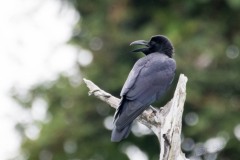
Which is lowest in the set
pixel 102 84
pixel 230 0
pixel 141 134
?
pixel 141 134

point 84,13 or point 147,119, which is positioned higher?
point 147,119

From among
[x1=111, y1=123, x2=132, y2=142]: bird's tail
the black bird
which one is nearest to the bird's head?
the black bird

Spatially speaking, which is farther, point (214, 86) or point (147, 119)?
point (214, 86)

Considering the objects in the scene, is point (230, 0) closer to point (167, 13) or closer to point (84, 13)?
point (167, 13)

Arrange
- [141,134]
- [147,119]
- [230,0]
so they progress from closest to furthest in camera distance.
Answer: [147,119] < [230,0] < [141,134]

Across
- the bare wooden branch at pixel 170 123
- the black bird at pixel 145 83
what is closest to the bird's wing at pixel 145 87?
the black bird at pixel 145 83

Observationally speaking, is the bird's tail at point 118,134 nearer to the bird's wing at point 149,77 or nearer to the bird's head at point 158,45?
the bird's wing at point 149,77

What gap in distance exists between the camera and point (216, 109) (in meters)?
16.9

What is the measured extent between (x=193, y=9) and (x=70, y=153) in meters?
2.89

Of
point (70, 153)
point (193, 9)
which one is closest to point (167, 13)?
point (193, 9)

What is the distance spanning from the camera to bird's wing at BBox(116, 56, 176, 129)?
11664mm

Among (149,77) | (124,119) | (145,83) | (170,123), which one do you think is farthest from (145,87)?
(170,123)

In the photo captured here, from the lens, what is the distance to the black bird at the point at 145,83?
38.0ft

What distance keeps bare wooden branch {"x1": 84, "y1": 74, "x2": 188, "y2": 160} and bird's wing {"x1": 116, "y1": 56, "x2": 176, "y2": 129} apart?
0.16 metres
